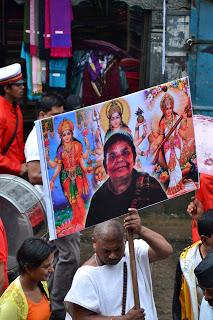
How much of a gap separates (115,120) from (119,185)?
0.36 meters

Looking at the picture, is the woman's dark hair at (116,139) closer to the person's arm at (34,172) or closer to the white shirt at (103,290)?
the white shirt at (103,290)

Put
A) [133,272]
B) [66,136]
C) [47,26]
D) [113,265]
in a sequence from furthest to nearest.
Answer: [47,26], [113,265], [133,272], [66,136]

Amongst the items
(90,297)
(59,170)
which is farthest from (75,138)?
(90,297)

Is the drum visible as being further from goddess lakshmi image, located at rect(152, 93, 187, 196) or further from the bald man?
goddess lakshmi image, located at rect(152, 93, 187, 196)

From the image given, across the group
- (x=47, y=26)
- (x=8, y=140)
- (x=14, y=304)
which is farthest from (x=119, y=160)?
(x=47, y=26)

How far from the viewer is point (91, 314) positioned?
410cm

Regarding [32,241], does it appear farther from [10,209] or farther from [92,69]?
[92,69]

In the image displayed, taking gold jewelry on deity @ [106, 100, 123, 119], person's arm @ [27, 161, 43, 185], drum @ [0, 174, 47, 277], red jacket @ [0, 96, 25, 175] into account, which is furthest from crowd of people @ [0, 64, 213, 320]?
red jacket @ [0, 96, 25, 175]

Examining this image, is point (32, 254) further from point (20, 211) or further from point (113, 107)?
point (20, 211)

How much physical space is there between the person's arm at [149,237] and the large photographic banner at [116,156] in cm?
6

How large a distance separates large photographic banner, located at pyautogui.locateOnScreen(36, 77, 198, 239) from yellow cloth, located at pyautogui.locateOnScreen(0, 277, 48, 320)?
0.37 meters

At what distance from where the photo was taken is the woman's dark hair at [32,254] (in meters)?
4.13

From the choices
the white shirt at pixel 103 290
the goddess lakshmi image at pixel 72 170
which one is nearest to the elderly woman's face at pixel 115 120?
the goddess lakshmi image at pixel 72 170

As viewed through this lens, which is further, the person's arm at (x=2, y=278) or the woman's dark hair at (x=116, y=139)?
the person's arm at (x=2, y=278)
